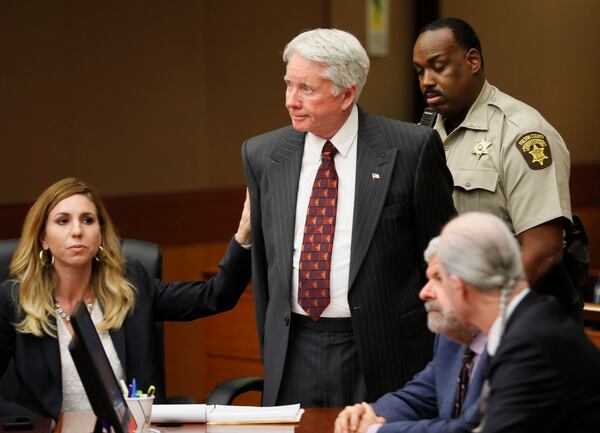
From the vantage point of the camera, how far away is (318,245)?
3.26 metres

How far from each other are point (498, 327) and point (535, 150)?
1.20 metres

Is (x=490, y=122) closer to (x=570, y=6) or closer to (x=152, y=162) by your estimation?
(x=152, y=162)

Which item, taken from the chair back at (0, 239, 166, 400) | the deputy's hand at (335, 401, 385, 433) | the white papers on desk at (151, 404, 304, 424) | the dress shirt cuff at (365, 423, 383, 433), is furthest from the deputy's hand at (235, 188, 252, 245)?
the dress shirt cuff at (365, 423, 383, 433)

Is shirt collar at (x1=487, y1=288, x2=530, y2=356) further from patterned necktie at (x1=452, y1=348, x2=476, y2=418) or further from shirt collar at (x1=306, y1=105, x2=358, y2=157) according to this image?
shirt collar at (x1=306, y1=105, x2=358, y2=157)

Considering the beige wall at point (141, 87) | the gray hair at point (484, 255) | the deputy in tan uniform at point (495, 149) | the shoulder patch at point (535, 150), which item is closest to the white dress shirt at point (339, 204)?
the deputy in tan uniform at point (495, 149)

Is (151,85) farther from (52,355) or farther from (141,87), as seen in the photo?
(52,355)

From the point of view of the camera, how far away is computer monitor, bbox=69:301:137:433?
7.97 ft

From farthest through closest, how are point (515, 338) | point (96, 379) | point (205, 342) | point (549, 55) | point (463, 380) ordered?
point (549, 55)
point (205, 342)
point (463, 380)
point (96, 379)
point (515, 338)

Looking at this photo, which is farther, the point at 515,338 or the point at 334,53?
the point at 334,53

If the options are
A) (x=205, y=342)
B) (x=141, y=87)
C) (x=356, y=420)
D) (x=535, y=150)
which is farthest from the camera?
(x=141, y=87)

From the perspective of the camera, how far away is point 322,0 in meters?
7.04

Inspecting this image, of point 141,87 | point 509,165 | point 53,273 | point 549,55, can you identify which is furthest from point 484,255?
point 549,55

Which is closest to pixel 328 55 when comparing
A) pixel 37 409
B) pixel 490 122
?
pixel 490 122

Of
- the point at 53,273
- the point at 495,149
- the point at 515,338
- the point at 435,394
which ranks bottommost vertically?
the point at 435,394
